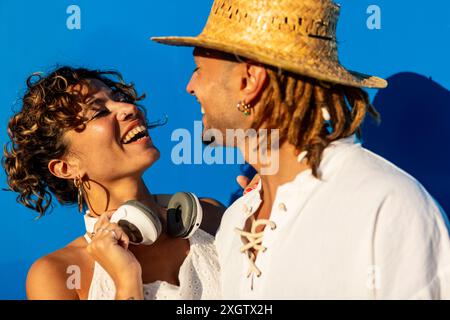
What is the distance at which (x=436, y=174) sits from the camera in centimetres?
260

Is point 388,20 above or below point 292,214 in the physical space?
above

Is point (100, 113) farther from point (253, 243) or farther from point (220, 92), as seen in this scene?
point (253, 243)

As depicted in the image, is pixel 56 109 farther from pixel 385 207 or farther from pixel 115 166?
pixel 385 207

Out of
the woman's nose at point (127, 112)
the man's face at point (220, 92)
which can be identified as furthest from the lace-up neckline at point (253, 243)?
the woman's nose at point (127, 112)

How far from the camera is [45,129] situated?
2459 mm

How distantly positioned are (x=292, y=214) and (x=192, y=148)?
1058 millimetres

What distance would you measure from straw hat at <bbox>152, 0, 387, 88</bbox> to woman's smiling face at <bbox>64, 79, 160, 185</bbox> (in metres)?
0.59

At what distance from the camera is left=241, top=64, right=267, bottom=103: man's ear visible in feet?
6.38

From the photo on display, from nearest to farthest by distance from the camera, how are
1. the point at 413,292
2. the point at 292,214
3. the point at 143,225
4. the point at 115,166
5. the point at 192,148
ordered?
the point at 413,292 → the point at 292,214 → the point at 143,225 → the point at 115,166 → the point at 192,148

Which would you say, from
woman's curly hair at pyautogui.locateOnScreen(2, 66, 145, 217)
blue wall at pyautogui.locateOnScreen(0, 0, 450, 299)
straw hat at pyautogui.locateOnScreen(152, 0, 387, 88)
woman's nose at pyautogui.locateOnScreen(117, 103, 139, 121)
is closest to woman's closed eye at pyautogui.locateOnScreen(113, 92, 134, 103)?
woman's curly hair at pyautogui.locateOnScreen(2, 66, 145, 217)

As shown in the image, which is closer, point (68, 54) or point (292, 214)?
point (292, 214)

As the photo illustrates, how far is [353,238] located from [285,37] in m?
0.55

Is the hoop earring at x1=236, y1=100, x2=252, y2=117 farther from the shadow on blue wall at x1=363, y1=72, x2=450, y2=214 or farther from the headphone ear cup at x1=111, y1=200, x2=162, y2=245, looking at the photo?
the shadow on blue wall at x1=363, y1=72, x2=450, y2=214

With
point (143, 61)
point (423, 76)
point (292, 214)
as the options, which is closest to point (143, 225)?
point (292, 214)
